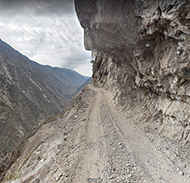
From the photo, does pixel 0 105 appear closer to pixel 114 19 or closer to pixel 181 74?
pixel 114 19

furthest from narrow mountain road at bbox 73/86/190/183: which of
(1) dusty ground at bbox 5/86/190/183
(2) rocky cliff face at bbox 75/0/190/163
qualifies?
(2) rocky cliff face at bbox 75/0/190/163

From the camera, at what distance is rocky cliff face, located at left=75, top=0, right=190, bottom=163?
28.9ft

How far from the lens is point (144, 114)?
504 inches

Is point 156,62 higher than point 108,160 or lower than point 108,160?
higher

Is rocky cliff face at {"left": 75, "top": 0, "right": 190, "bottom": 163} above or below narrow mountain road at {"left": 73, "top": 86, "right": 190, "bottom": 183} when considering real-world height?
above

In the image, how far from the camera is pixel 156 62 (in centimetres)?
1222

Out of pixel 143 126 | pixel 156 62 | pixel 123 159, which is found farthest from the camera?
pixel 156 62

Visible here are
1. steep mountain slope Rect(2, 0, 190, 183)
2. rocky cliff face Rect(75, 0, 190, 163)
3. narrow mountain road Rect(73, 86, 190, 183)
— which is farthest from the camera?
rocky cliff face Rect(75, 0, 190, 163)

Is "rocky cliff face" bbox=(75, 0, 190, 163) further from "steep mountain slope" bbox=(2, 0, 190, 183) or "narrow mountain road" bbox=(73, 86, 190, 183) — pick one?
"narrow mountain road" bbox=(73, 86, 190, 183)

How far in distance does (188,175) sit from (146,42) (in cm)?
1049

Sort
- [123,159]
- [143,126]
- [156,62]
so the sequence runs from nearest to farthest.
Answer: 1. [123,159]
2. [143,126]
3. [156,62]

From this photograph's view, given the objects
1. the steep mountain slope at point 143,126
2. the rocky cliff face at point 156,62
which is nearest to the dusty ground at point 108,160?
the steep mountain slope at point 143,126

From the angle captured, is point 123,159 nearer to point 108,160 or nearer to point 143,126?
point 108,160

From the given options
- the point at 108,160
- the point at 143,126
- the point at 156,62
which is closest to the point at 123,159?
the point at 108,160
